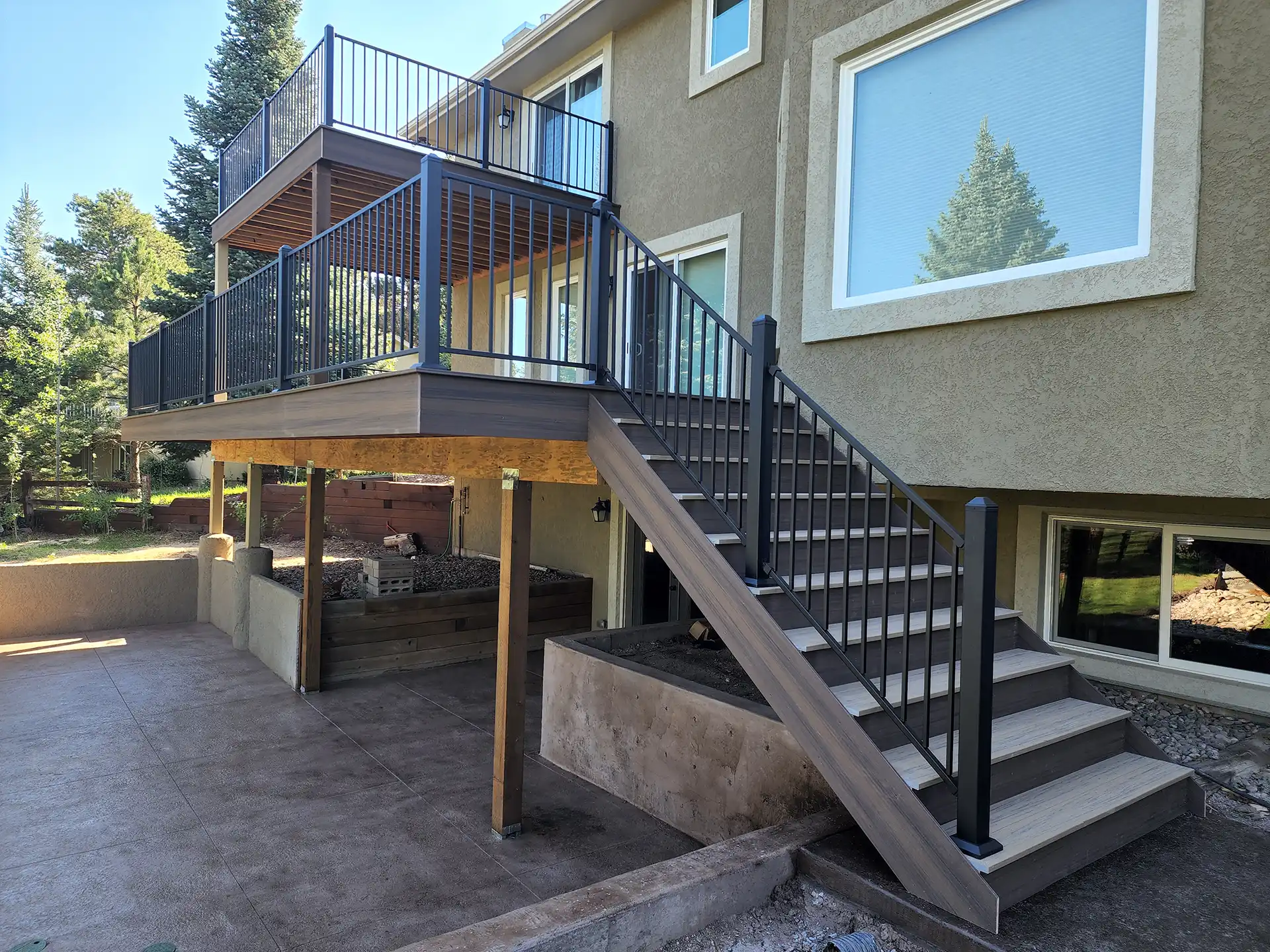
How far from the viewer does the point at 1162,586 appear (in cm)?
439

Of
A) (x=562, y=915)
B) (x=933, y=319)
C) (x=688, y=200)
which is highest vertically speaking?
(x=688, y=200)

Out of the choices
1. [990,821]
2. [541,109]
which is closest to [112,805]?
[990,821]

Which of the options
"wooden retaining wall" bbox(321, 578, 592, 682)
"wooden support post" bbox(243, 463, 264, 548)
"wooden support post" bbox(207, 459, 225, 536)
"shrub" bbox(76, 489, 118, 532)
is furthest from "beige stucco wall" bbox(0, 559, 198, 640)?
"shrub" bbox(76, 489, 118, 532)

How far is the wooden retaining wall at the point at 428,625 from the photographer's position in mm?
8000

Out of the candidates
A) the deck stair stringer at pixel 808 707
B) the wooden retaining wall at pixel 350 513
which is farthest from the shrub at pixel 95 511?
the deck stair stringer at pixel 808 707

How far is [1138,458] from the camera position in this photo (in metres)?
3.27

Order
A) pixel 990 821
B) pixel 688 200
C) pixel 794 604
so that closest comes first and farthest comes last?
pixel 990 821 → pixel 794 604 → pixel 688 200

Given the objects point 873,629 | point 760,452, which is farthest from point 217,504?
point 873,629

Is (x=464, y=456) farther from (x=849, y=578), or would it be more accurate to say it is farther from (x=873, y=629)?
(x=873, y=629)

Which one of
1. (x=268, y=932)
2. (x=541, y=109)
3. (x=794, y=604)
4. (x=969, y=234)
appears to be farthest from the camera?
(x=541, y=109)

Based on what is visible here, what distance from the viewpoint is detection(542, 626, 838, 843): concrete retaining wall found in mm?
4121

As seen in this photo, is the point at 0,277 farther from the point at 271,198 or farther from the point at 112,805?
the point at 112,805

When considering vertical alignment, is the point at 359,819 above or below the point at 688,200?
below

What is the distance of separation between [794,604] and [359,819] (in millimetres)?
3464
